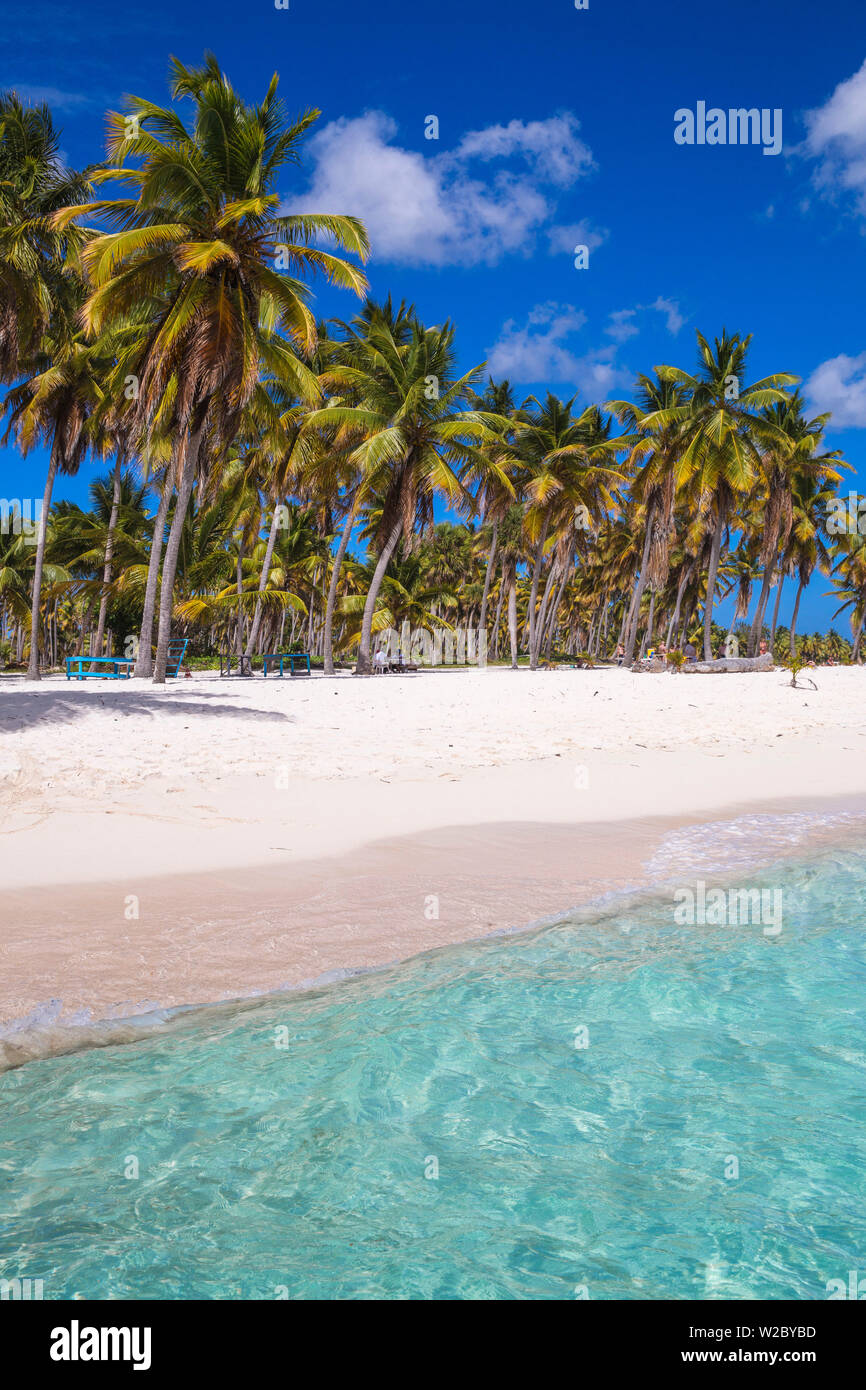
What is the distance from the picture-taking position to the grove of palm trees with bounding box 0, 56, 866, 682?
59.7 ft

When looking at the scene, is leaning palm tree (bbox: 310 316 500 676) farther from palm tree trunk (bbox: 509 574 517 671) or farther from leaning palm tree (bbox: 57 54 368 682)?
palm tree trunk (bbox: 509 574 517 671)

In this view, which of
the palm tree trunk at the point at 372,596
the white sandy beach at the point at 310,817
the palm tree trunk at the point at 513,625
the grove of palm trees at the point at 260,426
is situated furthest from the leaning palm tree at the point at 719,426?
the white sandy beach at the point at 310,817

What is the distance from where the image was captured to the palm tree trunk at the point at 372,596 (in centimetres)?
2627

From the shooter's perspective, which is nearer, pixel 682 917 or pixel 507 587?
pixel 682 917

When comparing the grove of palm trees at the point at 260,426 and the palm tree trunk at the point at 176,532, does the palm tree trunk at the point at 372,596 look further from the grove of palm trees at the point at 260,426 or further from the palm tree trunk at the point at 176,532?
the palm tree trunk at the point at 176,532

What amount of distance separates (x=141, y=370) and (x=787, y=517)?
1235 inches

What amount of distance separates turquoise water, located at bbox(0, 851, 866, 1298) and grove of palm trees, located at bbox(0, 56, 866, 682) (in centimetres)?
1635

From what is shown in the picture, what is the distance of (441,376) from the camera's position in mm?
26625

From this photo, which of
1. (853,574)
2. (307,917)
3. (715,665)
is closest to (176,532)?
(307,917)

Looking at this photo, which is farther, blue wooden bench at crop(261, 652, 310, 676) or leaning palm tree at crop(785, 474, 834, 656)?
leaning palm tree at crop(785, 474, 834, 656)

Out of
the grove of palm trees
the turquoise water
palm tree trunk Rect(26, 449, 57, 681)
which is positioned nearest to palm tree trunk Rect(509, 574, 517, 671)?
the grove of palm trees

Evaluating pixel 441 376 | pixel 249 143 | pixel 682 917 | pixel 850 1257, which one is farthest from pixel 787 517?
pixel 850 1257

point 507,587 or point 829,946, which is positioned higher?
point 507,587

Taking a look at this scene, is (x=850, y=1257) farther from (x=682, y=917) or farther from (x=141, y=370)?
(x=141, y=370)
